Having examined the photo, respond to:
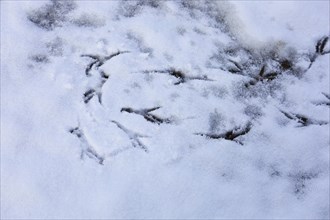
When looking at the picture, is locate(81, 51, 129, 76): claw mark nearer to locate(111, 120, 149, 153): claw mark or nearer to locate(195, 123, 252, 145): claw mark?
locate(111, 120, 149, 153): claw mark

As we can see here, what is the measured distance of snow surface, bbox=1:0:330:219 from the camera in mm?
1030

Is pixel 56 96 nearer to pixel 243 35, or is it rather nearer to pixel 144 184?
pixel 144 184

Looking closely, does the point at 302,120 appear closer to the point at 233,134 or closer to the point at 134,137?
the point at 233,134

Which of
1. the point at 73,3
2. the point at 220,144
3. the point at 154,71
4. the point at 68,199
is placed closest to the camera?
the point at 68,199

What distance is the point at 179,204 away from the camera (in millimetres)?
1024

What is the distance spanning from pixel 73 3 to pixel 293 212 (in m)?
0.90

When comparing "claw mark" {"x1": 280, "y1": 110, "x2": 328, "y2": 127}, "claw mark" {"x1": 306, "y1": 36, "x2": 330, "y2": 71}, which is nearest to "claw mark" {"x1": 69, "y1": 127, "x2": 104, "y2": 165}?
"claw mark" {"x1": 280, "y1": 110, "x2": 328, "y2": 127}

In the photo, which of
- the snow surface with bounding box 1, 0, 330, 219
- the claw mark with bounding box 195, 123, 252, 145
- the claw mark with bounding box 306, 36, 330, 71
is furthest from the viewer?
the claw mark with bounding box 306, 36, 330, 71

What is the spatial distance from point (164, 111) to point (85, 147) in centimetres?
23

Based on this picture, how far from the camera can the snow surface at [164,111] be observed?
1030mm

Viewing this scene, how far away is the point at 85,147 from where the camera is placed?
3.57ft

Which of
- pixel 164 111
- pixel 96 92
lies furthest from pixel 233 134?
pixel 96 92

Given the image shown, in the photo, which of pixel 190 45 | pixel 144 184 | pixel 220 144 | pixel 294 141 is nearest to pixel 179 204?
pixel 144 184

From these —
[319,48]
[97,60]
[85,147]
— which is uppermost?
[319,48]
